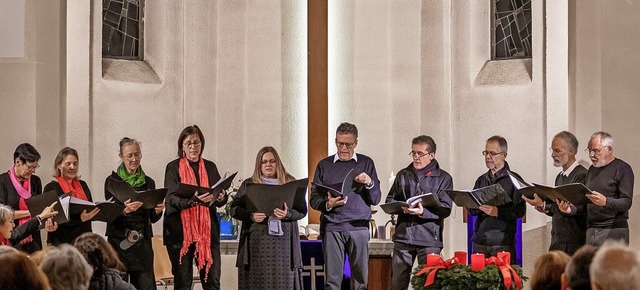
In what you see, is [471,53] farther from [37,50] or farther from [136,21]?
[37,50]

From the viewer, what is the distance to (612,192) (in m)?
7.70

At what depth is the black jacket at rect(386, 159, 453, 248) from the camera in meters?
8.19

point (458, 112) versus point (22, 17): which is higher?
point (22, 17)

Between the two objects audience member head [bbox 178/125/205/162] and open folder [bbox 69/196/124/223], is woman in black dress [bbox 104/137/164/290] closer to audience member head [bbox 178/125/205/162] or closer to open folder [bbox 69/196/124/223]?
open folder [bbox 69/196/124/223]

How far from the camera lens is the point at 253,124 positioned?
10820mm

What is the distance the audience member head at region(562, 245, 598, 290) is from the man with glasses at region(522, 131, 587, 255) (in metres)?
3.48

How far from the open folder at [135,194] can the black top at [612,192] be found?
301cm

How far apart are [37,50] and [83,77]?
0.51 m

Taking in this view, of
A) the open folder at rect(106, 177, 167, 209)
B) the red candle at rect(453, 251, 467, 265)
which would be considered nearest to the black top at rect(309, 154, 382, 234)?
the open folder at rect(106, 177, 167, 209)

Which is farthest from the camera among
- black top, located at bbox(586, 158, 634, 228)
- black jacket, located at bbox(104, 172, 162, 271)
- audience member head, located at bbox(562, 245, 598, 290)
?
black jacket, located at bbox(104, 172, 162, 271)

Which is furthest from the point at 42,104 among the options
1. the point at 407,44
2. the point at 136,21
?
the point at 407,44

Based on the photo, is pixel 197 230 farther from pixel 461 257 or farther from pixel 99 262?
pixel 99 262

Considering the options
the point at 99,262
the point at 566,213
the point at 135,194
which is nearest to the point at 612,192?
the point at 566,213

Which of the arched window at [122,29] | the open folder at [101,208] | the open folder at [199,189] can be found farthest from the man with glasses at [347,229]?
the arched window at [122,29]
